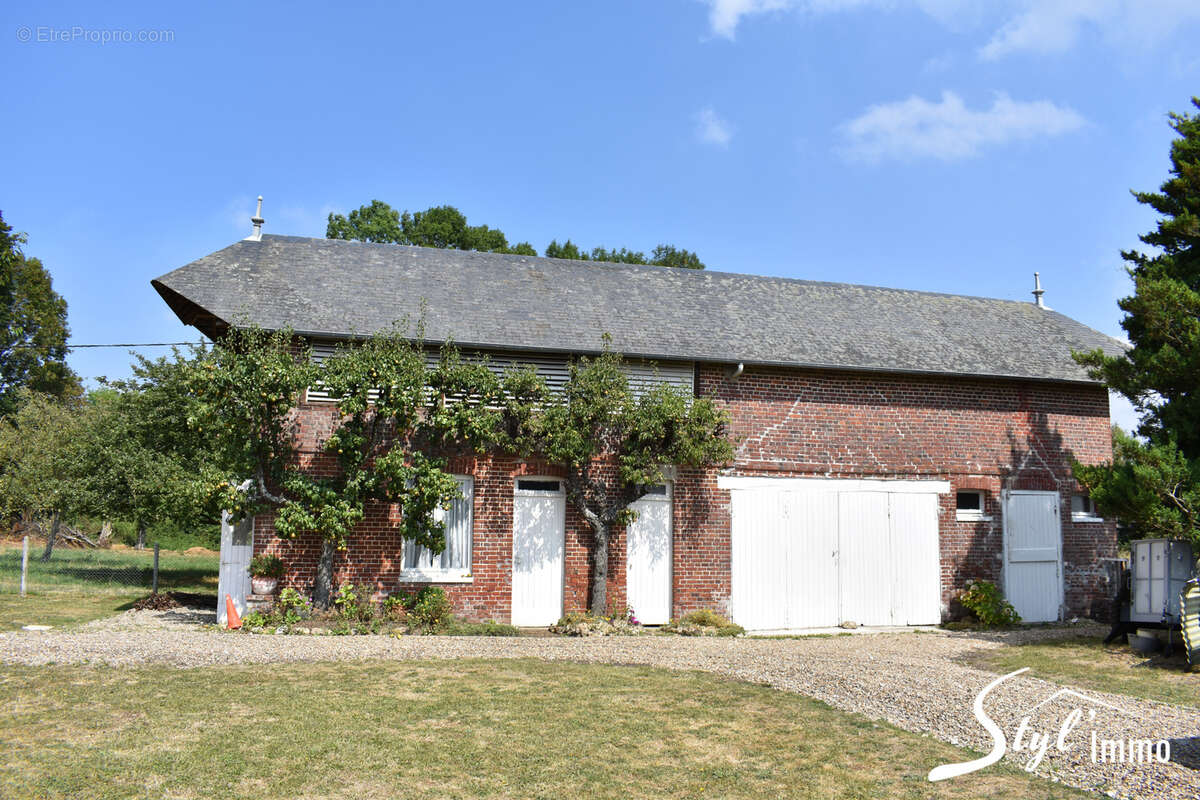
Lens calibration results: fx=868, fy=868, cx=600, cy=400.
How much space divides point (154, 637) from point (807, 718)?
813cm

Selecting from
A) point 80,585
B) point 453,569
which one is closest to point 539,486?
point 453,569

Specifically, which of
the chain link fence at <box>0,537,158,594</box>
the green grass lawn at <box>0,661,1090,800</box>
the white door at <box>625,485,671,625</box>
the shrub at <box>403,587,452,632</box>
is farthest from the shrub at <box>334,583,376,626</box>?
the chain link fence at <box>0,537,158,594</box>

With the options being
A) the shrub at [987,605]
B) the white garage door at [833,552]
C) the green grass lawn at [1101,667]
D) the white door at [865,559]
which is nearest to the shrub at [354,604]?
the white garage door at [833,552]

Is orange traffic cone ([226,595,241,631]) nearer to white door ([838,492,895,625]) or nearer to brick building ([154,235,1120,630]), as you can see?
brick building ([154,235,1120,630])

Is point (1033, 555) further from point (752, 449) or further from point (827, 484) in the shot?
point (752, 449)

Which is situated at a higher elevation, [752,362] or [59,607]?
[752,362]

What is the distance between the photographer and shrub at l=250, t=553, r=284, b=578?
12.3 meters

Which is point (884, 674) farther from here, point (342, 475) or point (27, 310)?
point (27, 310)

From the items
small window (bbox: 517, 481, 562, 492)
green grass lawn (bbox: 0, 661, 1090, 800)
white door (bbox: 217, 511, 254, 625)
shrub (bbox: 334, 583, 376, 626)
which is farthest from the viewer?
small window (bbox: 517, 481, 562, 492)

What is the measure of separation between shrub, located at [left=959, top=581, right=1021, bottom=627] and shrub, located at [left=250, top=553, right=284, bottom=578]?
1122 cm

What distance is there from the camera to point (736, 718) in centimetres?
728

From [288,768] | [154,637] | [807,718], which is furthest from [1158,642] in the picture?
[154,637]

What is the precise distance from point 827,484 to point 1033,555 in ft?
13.8

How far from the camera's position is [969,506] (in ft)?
51.5
